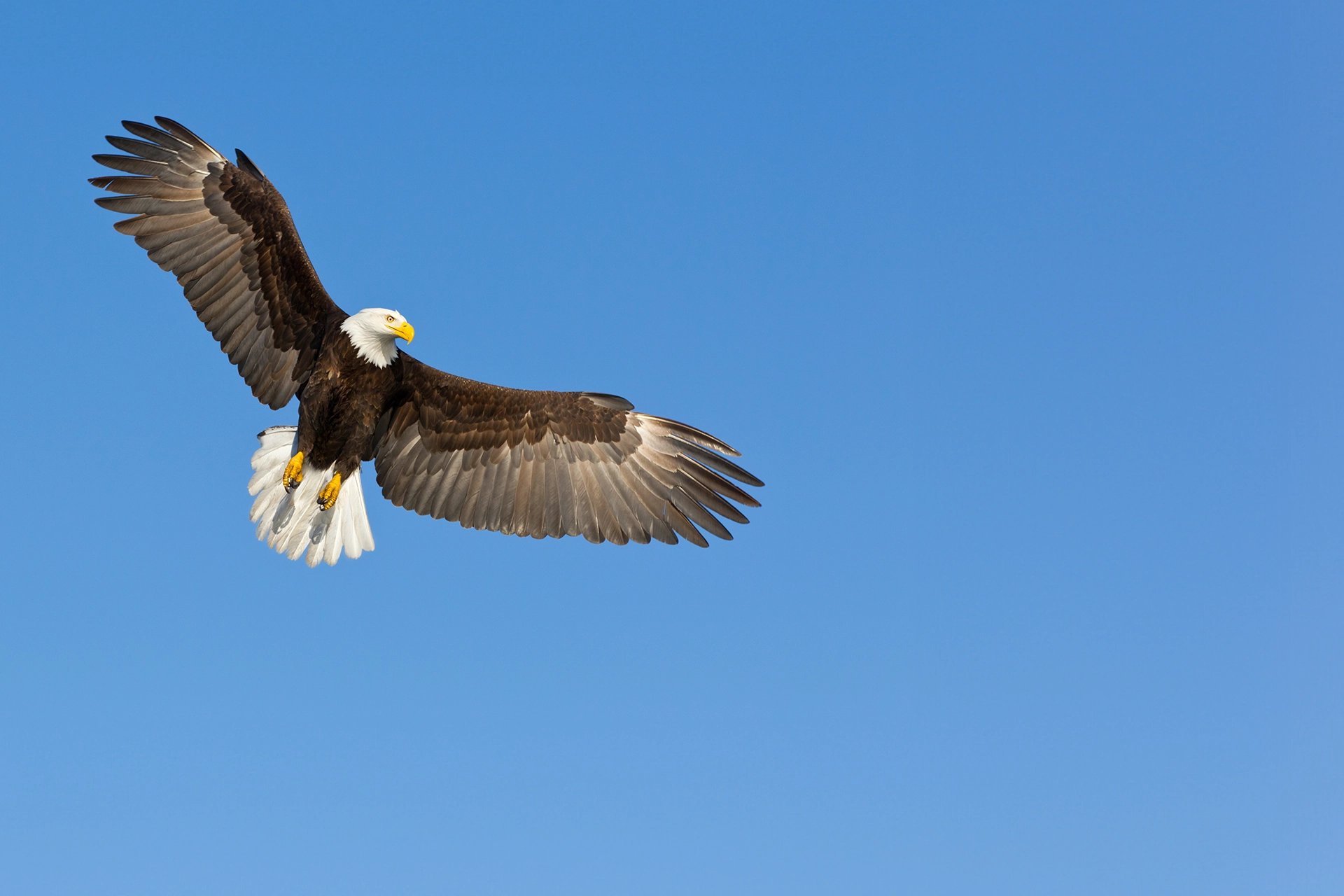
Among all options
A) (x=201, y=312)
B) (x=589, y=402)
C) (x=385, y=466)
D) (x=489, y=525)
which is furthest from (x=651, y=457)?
(x=201, y=312)

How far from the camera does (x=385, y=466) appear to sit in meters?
9.23

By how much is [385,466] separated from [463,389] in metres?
0.84

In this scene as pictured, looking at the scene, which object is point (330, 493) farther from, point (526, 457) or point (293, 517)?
point (526, 457)

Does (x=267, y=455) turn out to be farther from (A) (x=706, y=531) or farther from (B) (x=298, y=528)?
(A) (x=706, y=531)

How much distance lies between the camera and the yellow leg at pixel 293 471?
8523 millimetres

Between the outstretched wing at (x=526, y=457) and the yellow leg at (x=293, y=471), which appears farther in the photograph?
the outstretched wing at (x=526, y=457)

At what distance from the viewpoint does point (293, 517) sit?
29.7 feet

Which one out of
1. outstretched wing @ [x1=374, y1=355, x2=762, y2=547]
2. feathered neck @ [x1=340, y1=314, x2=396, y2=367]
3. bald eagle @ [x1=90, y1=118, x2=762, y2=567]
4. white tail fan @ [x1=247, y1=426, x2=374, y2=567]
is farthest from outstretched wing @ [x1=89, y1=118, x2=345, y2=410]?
outstretched wing @ [x1=374, y1=355, x2=762, y2=547]

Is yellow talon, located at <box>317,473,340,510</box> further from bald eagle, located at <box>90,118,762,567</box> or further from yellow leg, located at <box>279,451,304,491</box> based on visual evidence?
yellow leg, located at <box>279,451,304,491</box>

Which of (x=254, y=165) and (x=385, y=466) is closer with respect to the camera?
A: (x=254, y=165)

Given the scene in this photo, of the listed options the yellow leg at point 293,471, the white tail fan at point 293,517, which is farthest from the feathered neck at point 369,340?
the white tail fan at point 293,517

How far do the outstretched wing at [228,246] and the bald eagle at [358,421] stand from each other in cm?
1

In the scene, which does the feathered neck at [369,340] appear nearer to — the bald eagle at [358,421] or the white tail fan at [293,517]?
the bald eagle at [358,421]

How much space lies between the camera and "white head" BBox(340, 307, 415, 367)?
27.7 feet
